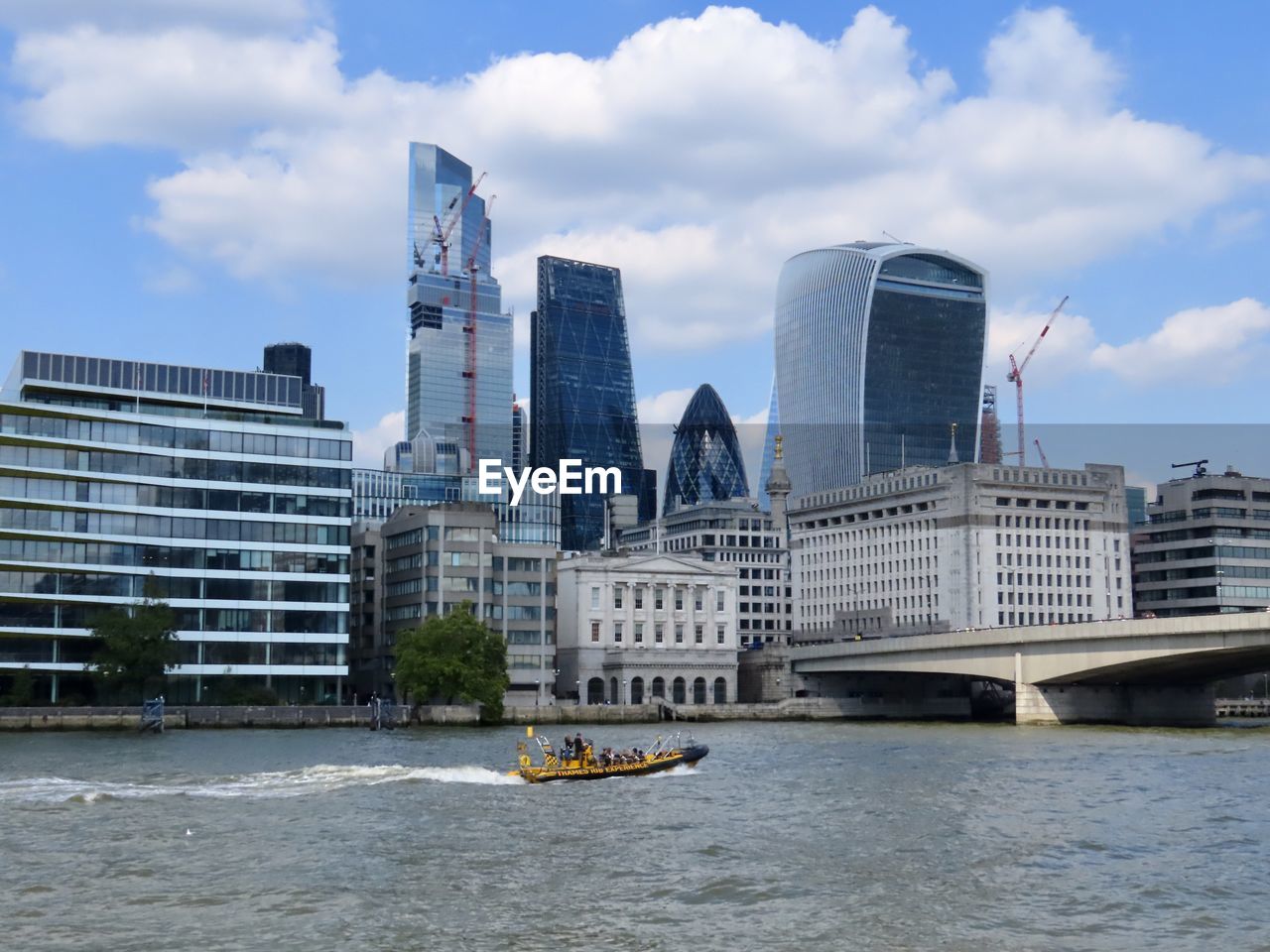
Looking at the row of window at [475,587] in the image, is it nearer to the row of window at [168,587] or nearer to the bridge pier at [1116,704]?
the row of window at [168,587]

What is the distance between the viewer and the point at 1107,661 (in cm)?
13738

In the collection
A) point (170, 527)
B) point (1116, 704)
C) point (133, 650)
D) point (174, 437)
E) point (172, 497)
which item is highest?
point (174, 437)

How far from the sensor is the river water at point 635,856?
134 ft

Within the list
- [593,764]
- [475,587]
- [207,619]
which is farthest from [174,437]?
[593,764]

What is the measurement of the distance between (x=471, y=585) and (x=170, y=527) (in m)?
36.1

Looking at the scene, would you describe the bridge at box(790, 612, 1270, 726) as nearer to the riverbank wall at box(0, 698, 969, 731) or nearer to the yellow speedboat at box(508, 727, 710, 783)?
the riverbank wall at box(0, 698, 969, 731)

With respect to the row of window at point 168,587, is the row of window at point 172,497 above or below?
above

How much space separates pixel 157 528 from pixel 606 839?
10627 cm

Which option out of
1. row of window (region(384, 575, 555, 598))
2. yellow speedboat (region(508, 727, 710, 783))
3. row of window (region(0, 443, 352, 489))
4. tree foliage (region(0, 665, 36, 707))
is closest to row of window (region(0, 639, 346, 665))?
tree foliage (region(0, 665, 36, 707))

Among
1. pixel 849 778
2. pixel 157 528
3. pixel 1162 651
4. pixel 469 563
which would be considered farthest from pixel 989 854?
pixel 469 563

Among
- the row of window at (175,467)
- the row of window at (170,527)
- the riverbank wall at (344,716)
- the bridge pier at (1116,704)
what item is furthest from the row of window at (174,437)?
the bridge pier at (1116,704)

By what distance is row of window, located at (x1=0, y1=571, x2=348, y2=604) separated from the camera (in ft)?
481

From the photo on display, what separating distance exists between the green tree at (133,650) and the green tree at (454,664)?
21.1 m

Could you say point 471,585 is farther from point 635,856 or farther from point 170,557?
point 635,856
